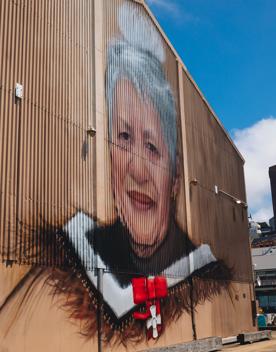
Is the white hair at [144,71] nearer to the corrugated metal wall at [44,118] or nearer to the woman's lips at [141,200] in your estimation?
the corrugated metal wall at [44,118]

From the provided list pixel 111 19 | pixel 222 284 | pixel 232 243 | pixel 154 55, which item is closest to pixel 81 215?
pixel 111 19

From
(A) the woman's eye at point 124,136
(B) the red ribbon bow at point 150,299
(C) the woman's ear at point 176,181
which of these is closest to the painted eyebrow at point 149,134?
Answer: (A) the woman's eye at point 124,136

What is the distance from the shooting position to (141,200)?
25.4m

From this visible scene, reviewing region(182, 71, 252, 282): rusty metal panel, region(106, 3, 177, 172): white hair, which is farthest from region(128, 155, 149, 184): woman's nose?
region(182, 71, 252, 282): rusty metal panel

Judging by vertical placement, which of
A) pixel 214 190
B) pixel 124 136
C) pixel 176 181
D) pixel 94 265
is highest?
pixel 124 136

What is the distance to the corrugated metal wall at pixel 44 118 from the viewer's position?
17.6 metres

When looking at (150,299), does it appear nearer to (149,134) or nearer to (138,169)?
(138,169)

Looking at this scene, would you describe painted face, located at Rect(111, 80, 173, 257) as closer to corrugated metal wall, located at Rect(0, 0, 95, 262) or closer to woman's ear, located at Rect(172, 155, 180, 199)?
woman's ear, located at Rect(172, 155, 180, 199)

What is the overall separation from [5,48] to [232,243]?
24169mm

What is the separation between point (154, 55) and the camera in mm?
29234

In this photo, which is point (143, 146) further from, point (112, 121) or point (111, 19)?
point (111, 19)

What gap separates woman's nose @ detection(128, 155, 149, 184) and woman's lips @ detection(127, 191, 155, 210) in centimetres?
71

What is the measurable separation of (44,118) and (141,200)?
25.5 ft

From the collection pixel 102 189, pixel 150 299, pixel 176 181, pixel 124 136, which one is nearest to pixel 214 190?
pixel 176 181
